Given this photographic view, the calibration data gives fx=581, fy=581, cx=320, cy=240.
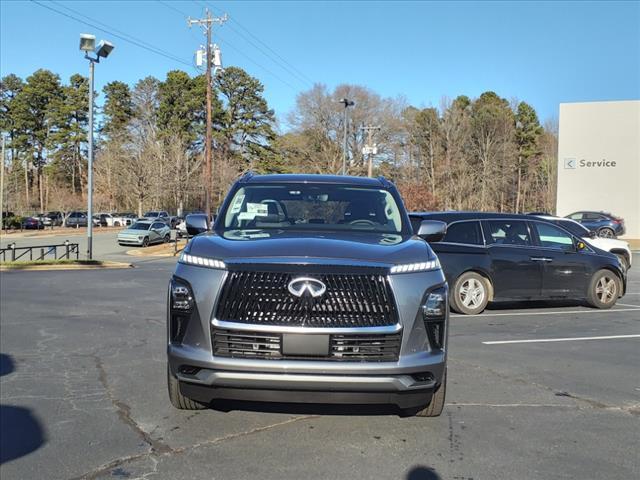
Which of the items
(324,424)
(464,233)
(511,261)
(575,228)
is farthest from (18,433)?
(575,228)

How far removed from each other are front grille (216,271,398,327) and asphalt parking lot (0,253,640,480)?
0.94 meters

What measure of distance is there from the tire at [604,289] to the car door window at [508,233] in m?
1.52

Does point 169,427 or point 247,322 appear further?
point 169,427

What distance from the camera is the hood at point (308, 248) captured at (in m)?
3.75

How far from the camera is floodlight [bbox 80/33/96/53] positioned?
65.7 feet

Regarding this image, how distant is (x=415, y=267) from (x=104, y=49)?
66.8 ft

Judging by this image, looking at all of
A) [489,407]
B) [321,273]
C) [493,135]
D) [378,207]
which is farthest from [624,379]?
[493,135]

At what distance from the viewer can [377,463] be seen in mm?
3736

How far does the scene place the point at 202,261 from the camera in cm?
384

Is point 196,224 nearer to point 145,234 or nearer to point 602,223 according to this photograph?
point 602,223

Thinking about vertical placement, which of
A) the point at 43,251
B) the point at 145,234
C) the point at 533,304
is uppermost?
the point at 145,234

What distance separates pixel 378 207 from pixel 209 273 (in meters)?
2.10

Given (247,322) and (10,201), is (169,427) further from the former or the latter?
(10,201)

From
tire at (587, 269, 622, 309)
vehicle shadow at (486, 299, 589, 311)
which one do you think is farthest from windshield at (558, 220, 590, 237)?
tire at (587, 269, 622, 309)
